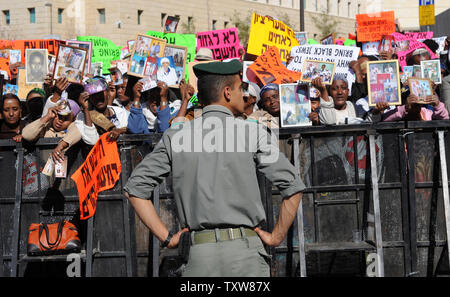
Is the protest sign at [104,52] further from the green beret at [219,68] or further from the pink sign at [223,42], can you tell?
the green beret at [219,68]

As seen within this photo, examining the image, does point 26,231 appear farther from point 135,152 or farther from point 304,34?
point 304,34

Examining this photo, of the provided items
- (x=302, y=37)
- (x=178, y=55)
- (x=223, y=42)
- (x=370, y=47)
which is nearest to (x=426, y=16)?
(x=370, y=47)

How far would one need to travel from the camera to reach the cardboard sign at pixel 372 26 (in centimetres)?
1312

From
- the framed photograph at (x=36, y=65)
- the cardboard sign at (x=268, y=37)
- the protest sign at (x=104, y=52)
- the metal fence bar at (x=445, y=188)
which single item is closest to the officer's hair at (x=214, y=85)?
the metal fence bar at (x=445, y=188)

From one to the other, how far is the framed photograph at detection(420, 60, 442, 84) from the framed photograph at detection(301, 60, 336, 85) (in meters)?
1.16

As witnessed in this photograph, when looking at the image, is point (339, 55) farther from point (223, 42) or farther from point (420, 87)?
point (223, 42)

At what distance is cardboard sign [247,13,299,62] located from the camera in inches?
429

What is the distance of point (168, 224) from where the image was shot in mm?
7441

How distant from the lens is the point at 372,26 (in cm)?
1317

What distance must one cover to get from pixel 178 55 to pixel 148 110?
137cm

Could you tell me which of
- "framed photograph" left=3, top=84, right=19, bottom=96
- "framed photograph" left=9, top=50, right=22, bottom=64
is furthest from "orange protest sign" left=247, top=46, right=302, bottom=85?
"framed photograph" left=9, top=50, right=22, bottom=64

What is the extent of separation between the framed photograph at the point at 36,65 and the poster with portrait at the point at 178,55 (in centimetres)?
152

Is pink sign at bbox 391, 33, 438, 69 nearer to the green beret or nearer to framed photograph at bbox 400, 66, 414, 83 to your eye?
framed photograph at bbox 400, 66, 414, 83
